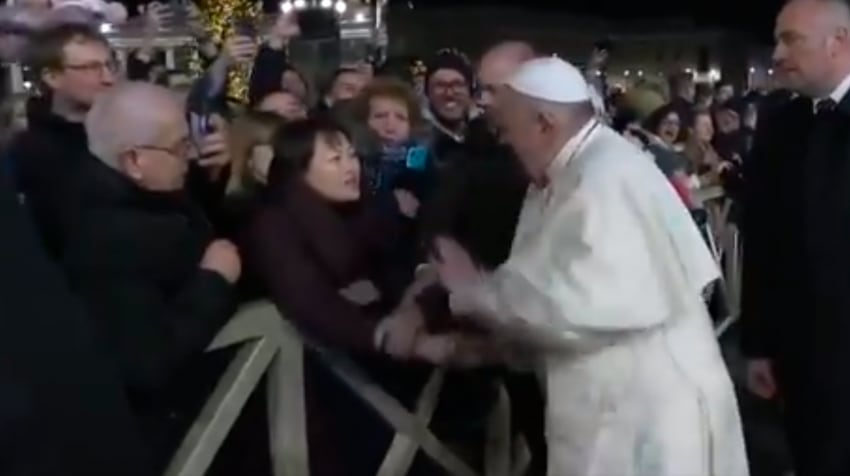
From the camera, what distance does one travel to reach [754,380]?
5.41m

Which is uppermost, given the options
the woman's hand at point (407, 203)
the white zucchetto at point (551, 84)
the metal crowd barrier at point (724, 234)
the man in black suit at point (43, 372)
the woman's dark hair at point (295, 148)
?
the man in black suit at point (43, 372)

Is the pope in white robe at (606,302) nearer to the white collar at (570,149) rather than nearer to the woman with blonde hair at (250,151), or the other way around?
the white collar at (570,149)

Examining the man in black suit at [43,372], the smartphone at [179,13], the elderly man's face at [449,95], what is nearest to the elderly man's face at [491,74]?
the elderly man's face at [449,95]

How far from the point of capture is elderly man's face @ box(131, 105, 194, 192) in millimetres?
4105

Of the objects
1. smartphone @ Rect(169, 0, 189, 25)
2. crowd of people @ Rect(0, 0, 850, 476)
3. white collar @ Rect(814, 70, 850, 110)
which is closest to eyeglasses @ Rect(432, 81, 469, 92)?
crowd of people @ Rect(0, 0, 850, 476)

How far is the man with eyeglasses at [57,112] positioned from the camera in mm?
4180

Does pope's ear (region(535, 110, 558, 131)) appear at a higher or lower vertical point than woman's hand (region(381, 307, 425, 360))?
higher

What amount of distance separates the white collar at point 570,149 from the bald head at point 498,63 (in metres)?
0.71

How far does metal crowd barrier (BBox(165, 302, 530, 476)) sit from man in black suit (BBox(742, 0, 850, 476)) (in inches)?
40.0

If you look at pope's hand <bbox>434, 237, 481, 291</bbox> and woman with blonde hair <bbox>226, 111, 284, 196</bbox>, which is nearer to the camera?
pope's hand <bbox>434, 237, 481, 291</bbox>

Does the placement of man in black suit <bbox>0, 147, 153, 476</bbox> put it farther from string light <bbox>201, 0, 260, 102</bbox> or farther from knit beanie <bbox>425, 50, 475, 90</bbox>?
string light <bbox>201, 0, 260, 102</bbox>

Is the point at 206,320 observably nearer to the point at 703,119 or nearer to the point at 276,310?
the point at 276,310

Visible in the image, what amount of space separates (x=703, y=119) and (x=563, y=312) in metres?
7.33

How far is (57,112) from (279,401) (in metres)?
1.03
